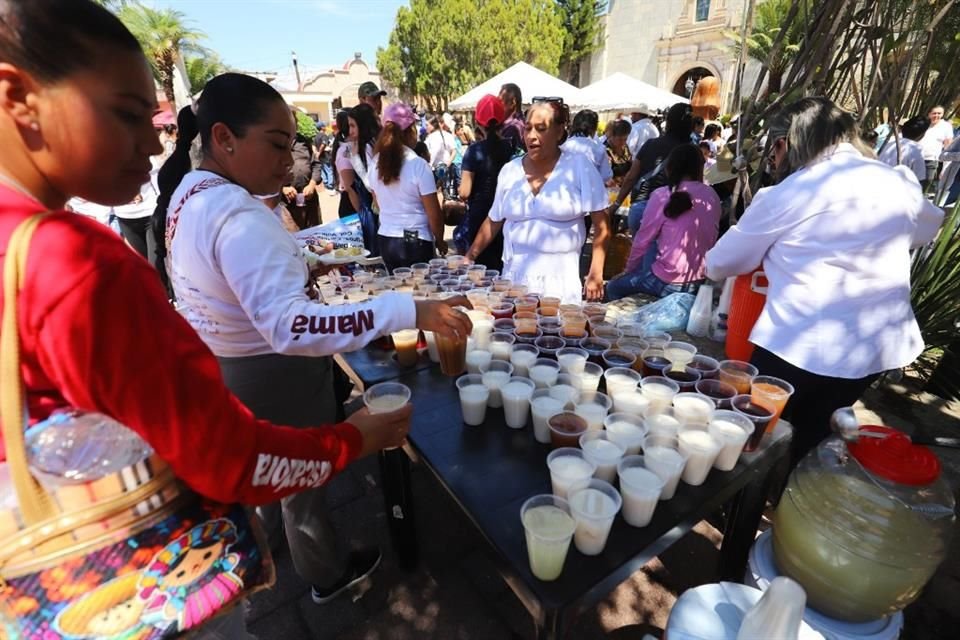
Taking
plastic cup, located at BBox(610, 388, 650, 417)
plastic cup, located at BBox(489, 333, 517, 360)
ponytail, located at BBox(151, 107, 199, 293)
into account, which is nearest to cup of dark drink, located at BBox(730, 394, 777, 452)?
plastic cup, located at BBox(610, 388, 650, 417)

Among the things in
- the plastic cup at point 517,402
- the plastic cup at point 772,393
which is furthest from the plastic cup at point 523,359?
the plastic cup at point 772,393

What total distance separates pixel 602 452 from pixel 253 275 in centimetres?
123

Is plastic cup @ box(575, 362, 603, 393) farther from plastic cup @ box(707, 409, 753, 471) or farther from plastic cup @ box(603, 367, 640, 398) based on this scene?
plastic cup @ box(707, 409, 753, 471)

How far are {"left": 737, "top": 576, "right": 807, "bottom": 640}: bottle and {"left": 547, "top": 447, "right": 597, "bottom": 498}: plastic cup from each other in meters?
0.50

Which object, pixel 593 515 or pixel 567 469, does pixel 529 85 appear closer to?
pixel 567 469

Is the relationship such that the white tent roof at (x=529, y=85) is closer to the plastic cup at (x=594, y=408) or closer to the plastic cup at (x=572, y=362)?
the plastic cup at (x=572, y=362)

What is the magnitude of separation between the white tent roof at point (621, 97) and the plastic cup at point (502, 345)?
1139 centimetres

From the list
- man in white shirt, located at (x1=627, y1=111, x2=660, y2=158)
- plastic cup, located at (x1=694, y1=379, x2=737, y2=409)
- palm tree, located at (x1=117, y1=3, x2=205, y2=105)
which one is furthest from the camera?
palm tree, located at (x1=117, y1=3, x2=205, y2=105)

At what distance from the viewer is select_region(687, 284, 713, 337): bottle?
14.0ft

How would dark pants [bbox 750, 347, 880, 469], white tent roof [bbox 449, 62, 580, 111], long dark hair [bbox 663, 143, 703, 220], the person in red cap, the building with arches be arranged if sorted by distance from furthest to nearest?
1. the building with arches
2. white tent roof [bbox 449, 62, 580, 111]
3. the person in red cap
4. long dark hair [bbox 663, 143, 703, 220]
5. dark pants [bbox 750, 347, 880, 469]

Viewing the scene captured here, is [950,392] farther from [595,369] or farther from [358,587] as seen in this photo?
[358,587]

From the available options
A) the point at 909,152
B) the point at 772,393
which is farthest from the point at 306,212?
the point at 909,152

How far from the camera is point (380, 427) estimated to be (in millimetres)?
1312

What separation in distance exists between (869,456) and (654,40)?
36701 millimetres
